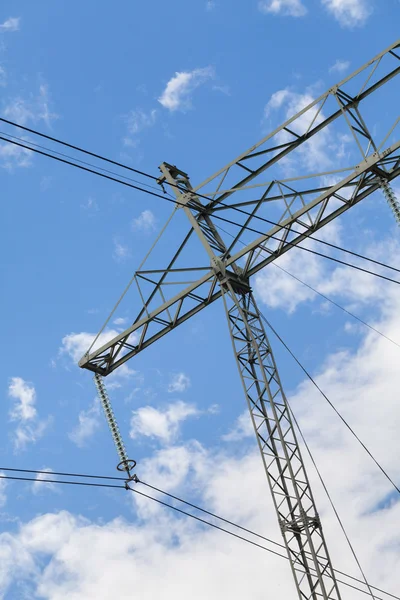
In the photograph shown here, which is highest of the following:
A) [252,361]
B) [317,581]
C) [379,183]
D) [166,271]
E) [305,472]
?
[166,271]

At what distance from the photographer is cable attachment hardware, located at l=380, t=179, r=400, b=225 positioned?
826 inches

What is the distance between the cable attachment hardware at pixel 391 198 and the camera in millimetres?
20972

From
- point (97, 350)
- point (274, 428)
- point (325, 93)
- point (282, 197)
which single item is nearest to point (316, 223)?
point (282, 197)

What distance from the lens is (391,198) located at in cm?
2158

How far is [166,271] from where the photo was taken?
25656 mm

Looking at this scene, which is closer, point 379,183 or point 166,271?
point 379,183

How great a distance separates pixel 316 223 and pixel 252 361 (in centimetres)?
394

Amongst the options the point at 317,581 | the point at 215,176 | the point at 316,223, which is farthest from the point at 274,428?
the point at 215,176

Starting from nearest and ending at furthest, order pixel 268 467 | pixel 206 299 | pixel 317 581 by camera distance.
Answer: pixel 317 581
pixel 268 467
pixel 206 299

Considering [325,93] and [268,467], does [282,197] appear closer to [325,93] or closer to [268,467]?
[325,93]

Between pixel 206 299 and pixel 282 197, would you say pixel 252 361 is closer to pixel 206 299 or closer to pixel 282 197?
pixel 206 299

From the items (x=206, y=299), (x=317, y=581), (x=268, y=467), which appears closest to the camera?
(x=317, y=581)

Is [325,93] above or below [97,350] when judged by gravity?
above

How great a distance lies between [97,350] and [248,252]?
5.37m
